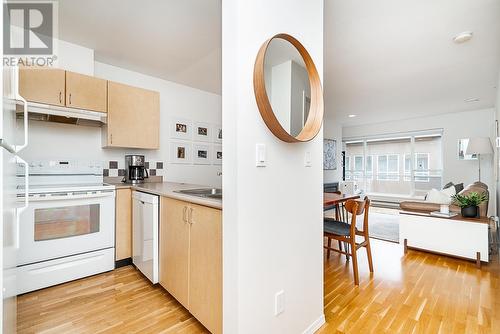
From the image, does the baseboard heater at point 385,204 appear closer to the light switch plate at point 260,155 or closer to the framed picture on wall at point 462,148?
the framed picture on wall at point 462,148

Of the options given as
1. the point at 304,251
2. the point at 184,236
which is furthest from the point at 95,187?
the point at 304,251

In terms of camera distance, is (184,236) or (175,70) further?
(175,70)

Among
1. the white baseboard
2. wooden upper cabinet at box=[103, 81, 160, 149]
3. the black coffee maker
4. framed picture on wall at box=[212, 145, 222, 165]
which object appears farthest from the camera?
framed picture on wall at box=[212, 145, 222, 165]

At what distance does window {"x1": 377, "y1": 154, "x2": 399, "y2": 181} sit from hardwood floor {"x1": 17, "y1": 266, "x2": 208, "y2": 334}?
23.0 feet

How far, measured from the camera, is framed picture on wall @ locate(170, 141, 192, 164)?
3579 millimetres

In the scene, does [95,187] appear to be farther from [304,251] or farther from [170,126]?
[304,251]

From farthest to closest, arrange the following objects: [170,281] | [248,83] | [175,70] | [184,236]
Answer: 1. [175,70]
2. [170,281]
3. [184,236]
4. [248,83]

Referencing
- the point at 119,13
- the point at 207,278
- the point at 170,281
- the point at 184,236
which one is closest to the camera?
the point at 207,278

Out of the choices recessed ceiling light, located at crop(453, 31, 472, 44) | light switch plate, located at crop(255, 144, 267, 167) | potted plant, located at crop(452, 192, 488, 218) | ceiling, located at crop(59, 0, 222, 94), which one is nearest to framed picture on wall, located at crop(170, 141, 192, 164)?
ceiling, located at crop(59, 0, 222, 94)

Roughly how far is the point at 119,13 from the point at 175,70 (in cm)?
115

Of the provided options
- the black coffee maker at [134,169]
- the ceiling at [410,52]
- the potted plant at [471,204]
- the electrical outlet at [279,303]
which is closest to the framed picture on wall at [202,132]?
the black coffee maker at [134,169]

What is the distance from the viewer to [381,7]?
1.87m

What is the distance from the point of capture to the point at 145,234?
6.88 ft

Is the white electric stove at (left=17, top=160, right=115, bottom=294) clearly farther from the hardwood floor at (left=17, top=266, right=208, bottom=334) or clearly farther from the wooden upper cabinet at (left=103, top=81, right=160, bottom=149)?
the wooden upper cabinet at (left=103, top=81, right=160, bottom=149)
